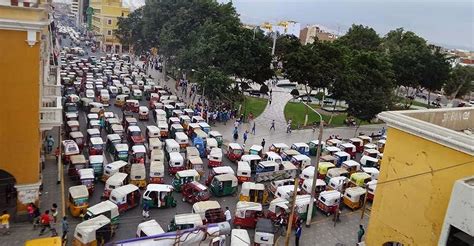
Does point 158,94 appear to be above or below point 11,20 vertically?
below

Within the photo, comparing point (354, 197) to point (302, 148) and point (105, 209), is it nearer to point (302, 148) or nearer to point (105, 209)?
point (302, 148)

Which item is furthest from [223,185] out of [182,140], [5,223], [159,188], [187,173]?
[5,223]

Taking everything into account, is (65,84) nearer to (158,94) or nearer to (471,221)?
(158,94)

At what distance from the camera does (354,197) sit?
83.9ft

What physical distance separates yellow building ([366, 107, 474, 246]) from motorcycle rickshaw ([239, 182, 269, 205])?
306 inches

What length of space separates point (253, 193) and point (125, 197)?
7324 millimetres

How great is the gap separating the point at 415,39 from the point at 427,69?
1204 centimetres

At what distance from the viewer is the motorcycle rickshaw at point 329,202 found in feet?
80.1

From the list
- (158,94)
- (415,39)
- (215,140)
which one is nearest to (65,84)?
(158,94)

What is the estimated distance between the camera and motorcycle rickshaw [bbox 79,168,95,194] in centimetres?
2352

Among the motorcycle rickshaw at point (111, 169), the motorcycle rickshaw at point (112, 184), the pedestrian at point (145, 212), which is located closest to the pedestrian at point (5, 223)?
the motorcycle rickshaw at point (112, 184)

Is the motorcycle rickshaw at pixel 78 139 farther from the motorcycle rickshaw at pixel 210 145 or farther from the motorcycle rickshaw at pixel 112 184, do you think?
the motorcycle rickshaw at pixel 210 145

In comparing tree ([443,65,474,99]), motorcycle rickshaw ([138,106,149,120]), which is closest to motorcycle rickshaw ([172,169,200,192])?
motorcycle rickshaw ([138,106,149,120])

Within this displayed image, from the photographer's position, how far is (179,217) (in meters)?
20.0
